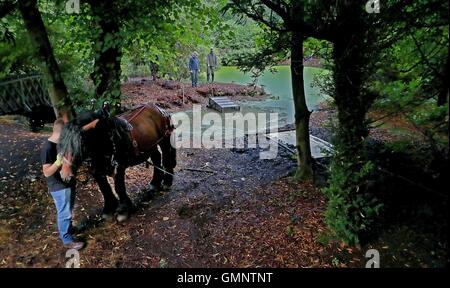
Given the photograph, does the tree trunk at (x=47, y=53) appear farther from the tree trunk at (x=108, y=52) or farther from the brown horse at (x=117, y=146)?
the brown horse at (x=117, y=146)

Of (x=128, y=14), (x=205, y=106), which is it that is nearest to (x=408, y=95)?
(x=128, y=14)

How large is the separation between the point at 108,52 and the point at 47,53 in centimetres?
152

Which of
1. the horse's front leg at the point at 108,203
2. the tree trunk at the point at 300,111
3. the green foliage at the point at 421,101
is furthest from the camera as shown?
the tree trunk at the point at 300,111

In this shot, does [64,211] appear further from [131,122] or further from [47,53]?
[47,53]

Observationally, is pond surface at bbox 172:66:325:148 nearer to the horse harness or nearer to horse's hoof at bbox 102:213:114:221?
the horse harness

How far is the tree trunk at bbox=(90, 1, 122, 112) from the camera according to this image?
559 cm

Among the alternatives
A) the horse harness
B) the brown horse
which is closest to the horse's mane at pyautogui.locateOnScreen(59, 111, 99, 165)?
the brown horse

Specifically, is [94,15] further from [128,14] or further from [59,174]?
[59,174]

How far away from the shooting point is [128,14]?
575cm

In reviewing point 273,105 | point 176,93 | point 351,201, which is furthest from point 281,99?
point 351,201

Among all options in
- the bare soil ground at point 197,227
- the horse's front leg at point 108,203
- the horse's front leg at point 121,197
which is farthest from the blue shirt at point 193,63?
the horse's front leg at point 108,203

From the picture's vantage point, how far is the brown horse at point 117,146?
12.8ft

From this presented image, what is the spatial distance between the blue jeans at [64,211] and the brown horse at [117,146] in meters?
0.48

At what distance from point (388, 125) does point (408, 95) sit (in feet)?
1.82
